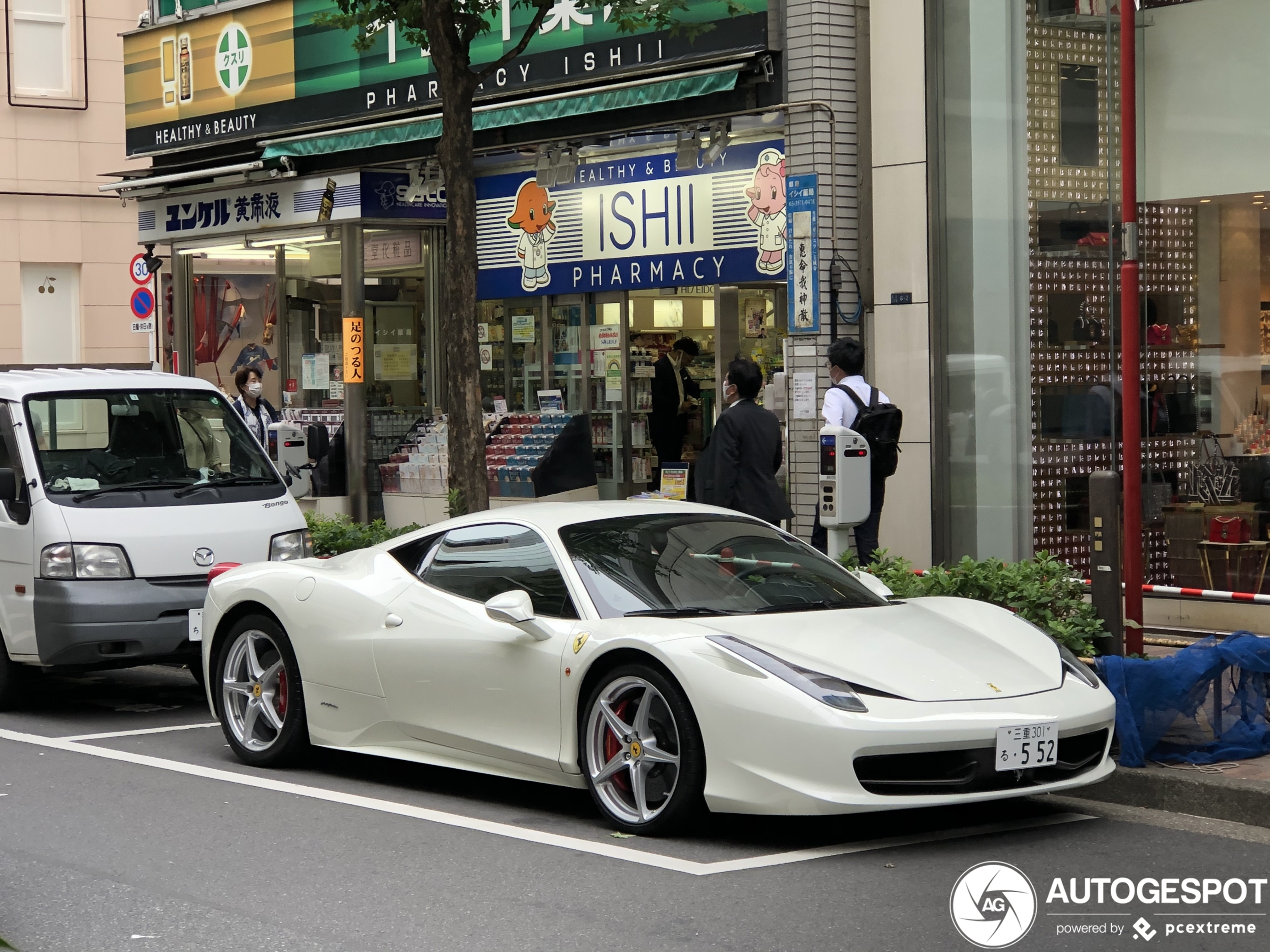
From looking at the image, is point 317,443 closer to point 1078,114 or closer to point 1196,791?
point 1078,114

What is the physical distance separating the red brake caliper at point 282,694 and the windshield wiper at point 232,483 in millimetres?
2226

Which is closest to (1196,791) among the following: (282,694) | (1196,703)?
(1196,703)

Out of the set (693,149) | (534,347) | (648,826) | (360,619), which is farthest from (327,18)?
(648,826)

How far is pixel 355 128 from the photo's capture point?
57.3 ft

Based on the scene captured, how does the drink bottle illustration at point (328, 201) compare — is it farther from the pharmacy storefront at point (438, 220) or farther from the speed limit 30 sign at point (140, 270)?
the speed limit 30 sign at point (140, 270)

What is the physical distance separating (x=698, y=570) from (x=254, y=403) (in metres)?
11.2

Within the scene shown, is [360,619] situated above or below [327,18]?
below

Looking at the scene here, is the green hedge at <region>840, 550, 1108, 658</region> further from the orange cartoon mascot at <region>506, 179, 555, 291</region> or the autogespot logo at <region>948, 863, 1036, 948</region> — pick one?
the orange cartoon mascot at <region>506, 179, 555, 291</region>

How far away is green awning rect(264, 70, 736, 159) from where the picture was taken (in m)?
13.9

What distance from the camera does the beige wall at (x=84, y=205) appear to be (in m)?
29.2

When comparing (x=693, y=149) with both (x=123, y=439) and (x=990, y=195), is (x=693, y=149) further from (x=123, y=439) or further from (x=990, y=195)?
(x=123, y=439)

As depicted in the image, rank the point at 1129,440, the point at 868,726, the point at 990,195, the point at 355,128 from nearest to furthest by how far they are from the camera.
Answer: the point at 868,726 → the point at 1129,440 → the point at 990,195 → the point at 355,128

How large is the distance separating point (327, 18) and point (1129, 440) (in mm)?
7806

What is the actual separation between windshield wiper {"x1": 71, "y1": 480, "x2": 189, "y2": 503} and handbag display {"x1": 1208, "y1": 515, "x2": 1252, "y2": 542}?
6.64 meters
